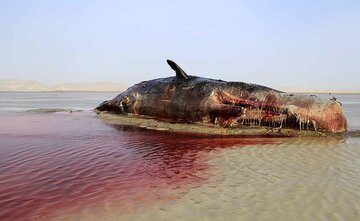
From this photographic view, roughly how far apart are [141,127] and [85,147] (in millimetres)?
4187

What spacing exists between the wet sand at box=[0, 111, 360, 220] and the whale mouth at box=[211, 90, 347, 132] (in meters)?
1.12

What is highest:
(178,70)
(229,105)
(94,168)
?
(178,70)

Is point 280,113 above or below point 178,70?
below

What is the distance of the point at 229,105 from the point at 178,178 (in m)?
6.72

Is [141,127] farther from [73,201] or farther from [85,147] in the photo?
[73,201]

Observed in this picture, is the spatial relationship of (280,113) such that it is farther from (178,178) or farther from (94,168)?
(94,168)

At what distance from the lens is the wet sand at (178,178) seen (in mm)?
4543

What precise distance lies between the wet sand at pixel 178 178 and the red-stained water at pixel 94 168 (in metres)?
0.02

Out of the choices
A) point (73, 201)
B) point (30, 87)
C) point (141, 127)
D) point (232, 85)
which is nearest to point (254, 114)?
point (232, 85)

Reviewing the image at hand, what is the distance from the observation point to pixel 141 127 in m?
12.9

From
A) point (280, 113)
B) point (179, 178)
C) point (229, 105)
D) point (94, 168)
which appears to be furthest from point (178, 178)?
point (229, 105)

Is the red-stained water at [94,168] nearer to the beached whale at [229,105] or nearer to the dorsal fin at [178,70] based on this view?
the beached whale at [229,105]

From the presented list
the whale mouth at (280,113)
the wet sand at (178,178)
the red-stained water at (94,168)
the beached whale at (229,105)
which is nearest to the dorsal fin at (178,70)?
the beached whale at (229,105)

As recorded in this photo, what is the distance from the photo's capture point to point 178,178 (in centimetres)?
604
